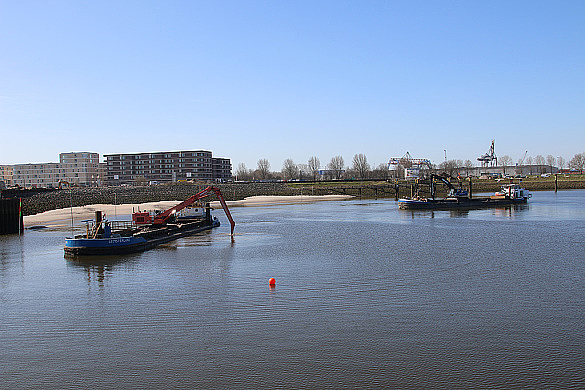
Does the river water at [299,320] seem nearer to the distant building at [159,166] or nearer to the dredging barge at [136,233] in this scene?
the dredging barge at [136,233]

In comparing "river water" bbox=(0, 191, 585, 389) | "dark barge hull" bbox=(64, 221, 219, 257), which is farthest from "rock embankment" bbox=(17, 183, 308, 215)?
"river water" bbox=(0, 191, 585, 389)

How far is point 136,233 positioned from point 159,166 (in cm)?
16168

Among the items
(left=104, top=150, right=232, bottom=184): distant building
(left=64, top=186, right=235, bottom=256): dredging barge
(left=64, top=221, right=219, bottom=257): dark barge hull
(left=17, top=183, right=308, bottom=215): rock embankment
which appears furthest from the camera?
(left=104, top=150, right=232, bottom=184): distant building

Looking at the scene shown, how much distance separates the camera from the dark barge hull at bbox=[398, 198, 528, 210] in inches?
3172

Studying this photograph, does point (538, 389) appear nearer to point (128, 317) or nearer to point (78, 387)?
point (78, 387)

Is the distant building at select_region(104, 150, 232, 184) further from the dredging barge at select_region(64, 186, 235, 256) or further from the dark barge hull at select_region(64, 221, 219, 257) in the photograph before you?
the dark barge hull at select_region(64, 221, 219, 257)

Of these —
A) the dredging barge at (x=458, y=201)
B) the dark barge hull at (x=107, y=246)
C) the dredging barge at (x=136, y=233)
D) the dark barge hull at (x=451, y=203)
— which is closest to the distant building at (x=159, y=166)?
the dredging barge at (x=458, y=201)

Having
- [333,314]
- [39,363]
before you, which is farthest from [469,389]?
[39,363]

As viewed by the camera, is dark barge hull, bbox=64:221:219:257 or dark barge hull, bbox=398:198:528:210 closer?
dark barge hull, bbox=64:221:219:257

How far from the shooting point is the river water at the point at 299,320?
41.7 ft

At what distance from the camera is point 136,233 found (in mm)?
39469

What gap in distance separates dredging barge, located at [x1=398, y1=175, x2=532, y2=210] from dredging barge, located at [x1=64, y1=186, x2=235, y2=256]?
39127mm

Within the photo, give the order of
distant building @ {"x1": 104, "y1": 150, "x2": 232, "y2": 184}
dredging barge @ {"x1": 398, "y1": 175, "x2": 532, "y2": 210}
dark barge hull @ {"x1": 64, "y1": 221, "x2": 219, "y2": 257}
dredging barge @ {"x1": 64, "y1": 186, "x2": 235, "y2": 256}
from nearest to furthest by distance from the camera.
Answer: dark barge hull @ {"x1": 64, "y1": 221, "x2": 219, "y2": 257} → dredging barge @ {"x1": 64, "y1": 186, "x2": 235, "y2": 256} → dredging barge @ {"x1": 398, "y1": 175, "x2": 532, "y2": 210} → distant building @ {"x1": 104, "y1": 150, "x2": 232, "y2": 184}

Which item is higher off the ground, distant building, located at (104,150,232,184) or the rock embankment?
distant building, located at (104,150,232,184)
